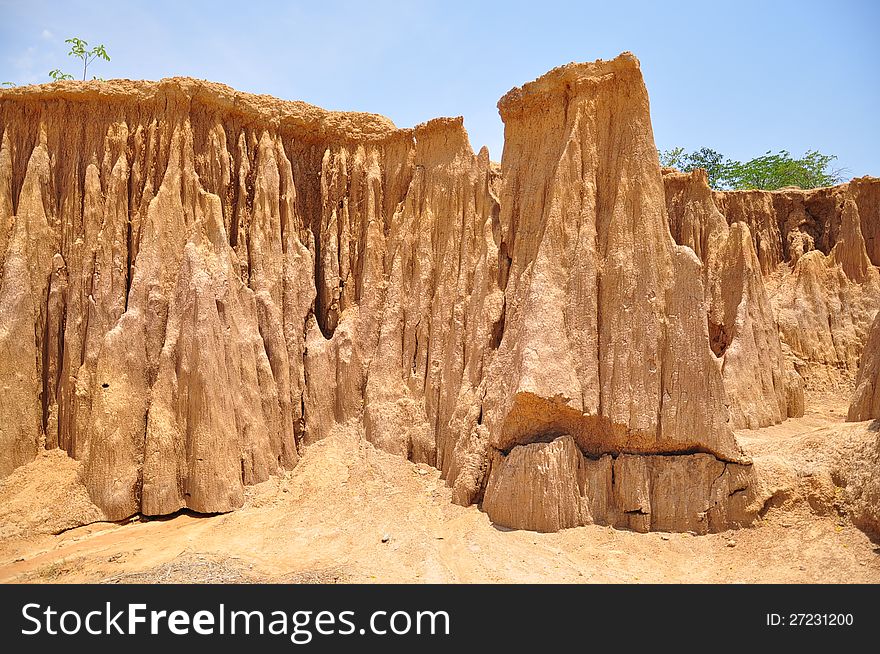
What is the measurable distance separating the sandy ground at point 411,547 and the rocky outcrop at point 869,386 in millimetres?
1258

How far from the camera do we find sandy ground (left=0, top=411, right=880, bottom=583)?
941 centimetres

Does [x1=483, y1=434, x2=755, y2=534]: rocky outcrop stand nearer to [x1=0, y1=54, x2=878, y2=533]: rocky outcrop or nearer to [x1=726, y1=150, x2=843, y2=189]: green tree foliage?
[x1=0, y1=54, x2=878, y2=533]: rocky outcrop

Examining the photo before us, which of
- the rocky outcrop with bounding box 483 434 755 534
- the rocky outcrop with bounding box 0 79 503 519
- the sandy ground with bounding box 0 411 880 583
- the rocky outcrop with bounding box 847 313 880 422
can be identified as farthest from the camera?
the rocky outcrop with bounding box 847 313 880 422

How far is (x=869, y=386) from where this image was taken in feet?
43.3

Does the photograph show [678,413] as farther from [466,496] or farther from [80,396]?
[80,396]

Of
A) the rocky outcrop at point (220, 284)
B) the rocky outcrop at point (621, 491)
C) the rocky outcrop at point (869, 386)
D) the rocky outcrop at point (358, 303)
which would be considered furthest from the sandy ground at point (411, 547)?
the rocky outcrop at point (869, 386)

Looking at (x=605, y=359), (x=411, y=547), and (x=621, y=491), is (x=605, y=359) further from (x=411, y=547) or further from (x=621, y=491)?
(x=411, y=547)

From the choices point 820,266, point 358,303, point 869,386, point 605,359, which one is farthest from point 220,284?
point 820,266

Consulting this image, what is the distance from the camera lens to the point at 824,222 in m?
25.7

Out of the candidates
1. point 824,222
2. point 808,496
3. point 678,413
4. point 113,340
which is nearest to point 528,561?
point 678,413

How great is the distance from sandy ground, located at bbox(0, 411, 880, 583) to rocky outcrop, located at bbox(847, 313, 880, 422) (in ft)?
4.13

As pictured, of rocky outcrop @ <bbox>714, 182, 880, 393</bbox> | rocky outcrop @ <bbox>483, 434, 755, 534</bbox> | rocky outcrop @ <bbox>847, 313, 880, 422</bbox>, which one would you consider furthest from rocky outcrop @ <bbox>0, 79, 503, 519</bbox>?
rocky outcrop @ <bbox>714, 182, 880, 393</bbox>

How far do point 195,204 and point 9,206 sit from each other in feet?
12.8

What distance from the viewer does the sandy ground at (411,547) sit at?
9.41 m
